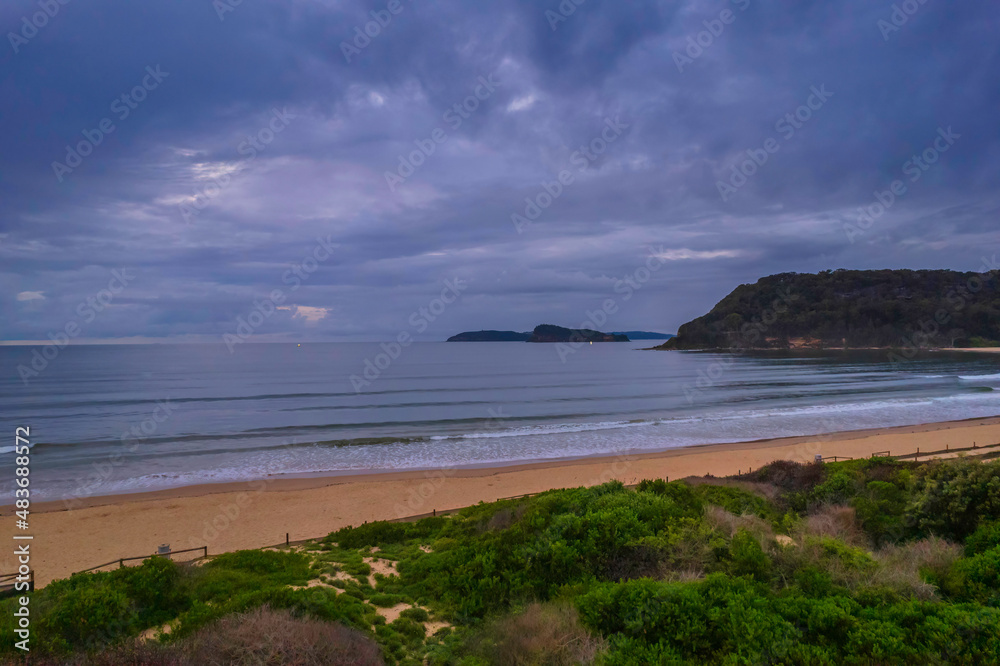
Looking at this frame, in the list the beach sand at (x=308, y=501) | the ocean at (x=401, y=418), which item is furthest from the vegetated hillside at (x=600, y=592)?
the ocean at (x=401, y=418)

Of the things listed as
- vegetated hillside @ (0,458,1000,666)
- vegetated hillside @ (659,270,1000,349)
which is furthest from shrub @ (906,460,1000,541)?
vegetated hillside @ (659,270,1000,349)

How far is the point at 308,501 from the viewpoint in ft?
61.3

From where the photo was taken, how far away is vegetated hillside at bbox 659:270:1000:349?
437ft

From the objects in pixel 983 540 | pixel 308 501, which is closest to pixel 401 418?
pixel 308 501

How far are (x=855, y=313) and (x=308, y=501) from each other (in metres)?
165

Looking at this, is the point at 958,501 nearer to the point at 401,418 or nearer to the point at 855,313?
the point at 401,418

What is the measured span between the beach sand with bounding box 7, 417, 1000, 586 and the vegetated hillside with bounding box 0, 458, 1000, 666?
220 inches

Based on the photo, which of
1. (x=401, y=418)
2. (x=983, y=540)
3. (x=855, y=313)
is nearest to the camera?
(x=983, y=540)

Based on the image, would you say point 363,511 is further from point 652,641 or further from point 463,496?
→ point 652,641

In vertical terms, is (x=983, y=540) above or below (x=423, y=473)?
above

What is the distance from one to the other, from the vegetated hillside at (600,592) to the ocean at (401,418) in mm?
15101

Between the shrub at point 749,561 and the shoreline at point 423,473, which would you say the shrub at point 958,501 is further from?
the shoreline at point 423,473

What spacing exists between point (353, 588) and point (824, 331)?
536ft

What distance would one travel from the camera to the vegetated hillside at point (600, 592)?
211 inches
